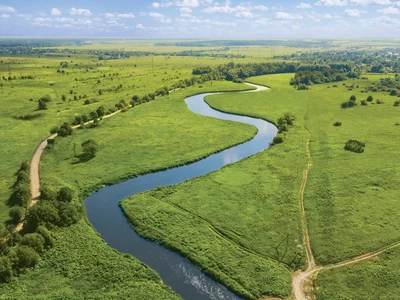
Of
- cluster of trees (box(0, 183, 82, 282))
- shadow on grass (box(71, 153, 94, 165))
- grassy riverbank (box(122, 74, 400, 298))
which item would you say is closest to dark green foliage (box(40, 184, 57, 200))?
cluster of trees (box(0, 183, 82, 282))

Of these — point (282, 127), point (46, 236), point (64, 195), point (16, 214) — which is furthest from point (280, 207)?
point (282, 127)

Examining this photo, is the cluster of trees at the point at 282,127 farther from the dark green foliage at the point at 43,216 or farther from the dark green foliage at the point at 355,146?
the dark green foliage at the point at 43,216

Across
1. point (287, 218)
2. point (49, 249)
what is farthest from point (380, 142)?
point (49, 249)

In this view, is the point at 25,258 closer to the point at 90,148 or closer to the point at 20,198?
the point at 20,198

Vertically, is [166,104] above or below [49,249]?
above

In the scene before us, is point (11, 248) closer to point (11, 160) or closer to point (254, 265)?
point (254, 265)

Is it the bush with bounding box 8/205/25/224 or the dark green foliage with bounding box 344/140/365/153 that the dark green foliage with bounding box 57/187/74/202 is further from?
the dark green foliage with bounding box 344/140/365/153
